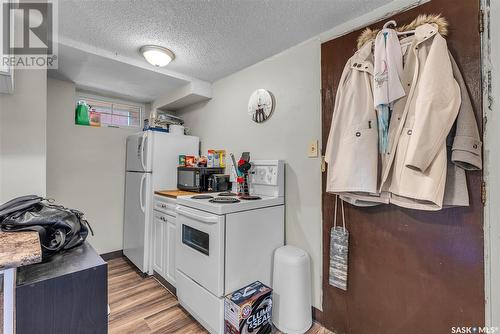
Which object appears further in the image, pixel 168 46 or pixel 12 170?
pixel 168 46

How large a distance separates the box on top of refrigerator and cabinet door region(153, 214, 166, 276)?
103 centimetres

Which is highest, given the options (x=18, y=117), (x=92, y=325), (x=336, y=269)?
(x=18, y=117)

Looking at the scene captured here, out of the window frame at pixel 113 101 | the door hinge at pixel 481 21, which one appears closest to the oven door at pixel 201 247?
the door hinge at pixel 481 21

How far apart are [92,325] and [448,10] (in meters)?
2.25

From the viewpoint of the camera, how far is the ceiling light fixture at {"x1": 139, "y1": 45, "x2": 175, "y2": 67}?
199 centimetres

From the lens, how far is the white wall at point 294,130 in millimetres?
1842

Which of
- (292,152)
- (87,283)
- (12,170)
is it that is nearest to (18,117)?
(12,170)

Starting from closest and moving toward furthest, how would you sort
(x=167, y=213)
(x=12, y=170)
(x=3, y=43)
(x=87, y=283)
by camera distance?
1. (x=87, y=283)
2. (x=3, y=43)
3. (x=12, y=170)
4. (x=167, y=213)

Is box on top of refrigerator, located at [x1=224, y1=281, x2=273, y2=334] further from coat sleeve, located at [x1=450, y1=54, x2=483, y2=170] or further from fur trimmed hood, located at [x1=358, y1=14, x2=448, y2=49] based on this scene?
fur trimmed hood, located at [x1=358, y1=14, x2=448, y2=49]

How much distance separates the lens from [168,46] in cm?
199

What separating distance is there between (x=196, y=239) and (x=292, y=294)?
0.82m

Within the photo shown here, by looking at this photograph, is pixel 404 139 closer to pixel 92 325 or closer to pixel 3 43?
pixel 92 325

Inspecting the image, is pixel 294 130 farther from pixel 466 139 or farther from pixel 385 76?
pixel 466 139
